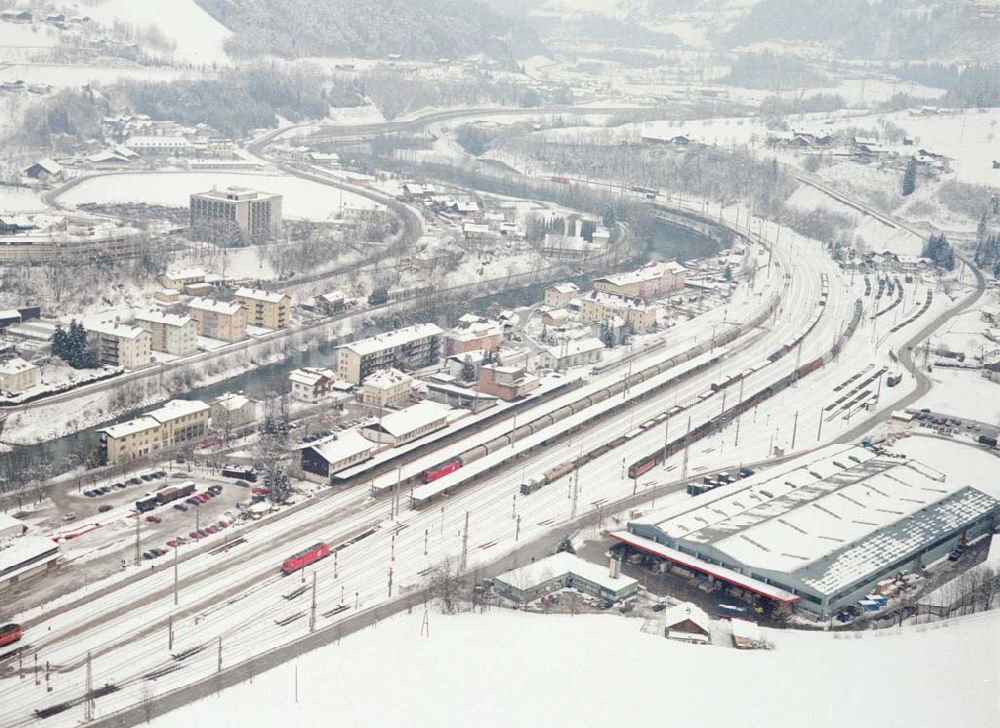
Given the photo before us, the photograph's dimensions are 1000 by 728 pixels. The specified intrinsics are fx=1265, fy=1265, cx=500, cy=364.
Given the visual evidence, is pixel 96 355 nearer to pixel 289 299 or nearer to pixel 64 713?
pixel 289 299

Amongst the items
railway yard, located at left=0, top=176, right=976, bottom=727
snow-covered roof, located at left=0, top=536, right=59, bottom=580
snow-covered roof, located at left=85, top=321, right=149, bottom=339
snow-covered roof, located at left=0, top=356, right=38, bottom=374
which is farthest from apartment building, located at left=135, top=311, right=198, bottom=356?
snow-covered roof, located at left=0, top=536, right=59, bottom=580

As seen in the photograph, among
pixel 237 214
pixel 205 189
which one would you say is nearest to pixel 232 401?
pixel 237 214

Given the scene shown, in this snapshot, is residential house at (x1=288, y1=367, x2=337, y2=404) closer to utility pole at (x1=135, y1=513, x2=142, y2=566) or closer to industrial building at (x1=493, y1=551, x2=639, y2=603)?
utility pole at (x1=135, y1=513, x2=142, y2=566)

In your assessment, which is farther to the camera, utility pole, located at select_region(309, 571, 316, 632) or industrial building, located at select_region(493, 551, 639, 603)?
industrial building, located at select_region(493, 551, 639, 603)

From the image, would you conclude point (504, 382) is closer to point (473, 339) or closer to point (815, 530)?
point (473, 339)

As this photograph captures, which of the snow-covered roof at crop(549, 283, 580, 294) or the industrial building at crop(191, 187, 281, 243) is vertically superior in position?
the industrial building at crop(191, 187, 281, 243)

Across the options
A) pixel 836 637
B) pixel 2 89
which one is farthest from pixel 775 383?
pixel 2 89

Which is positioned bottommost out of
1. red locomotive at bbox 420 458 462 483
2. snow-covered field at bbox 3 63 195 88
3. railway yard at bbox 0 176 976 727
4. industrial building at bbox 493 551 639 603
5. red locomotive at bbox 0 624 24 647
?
red locomotive at bbox 0 624 24 647
